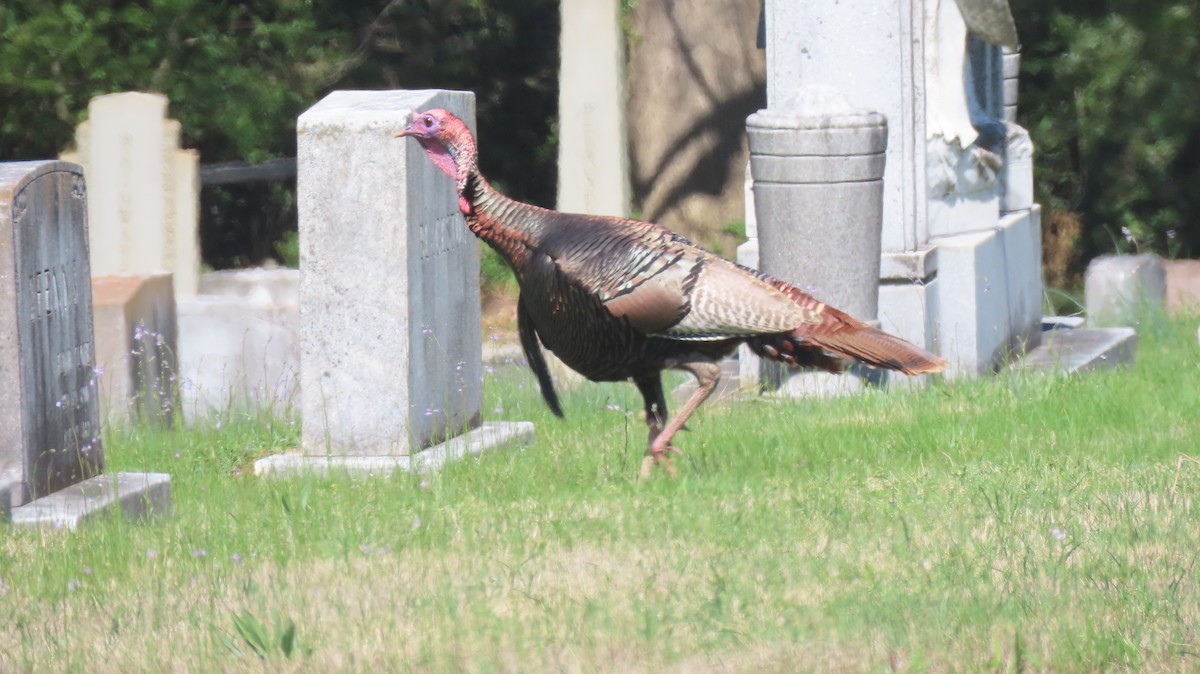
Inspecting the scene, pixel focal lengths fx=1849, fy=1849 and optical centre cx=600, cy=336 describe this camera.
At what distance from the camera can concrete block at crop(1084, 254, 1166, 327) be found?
1268 cm

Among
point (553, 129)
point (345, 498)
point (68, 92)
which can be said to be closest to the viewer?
point (345, 498)

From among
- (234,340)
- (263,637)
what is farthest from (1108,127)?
(263,637)

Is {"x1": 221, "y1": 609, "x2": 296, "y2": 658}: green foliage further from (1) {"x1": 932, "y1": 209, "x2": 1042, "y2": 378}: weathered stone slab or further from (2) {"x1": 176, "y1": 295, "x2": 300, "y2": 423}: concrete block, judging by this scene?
(2) {"x1": 176, "y1": 295, "x2": 300, "y2": 423}: concrete block

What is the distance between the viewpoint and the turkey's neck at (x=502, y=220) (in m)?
6.76

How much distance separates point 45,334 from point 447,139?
167cm

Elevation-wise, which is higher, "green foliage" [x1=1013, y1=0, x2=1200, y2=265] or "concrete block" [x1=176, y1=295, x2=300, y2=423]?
"green foliage" [x1=1013, y1=0, x2=1200, y2=265]

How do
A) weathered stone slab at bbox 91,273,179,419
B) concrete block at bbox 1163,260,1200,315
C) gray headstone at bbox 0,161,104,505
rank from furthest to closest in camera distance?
concrete block at bbox 1163,260,1200,315, weathered stone slab at bbox 91,273,179,419, gray headstone at bbox 0,161,104,505

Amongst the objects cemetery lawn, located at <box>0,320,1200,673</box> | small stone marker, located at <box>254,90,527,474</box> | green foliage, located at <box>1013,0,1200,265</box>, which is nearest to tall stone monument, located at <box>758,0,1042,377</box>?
cemetery lawn, located at <box>0,320,1200,673</box>

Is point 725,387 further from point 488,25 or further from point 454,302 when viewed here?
point 488,25

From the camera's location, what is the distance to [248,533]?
626cm

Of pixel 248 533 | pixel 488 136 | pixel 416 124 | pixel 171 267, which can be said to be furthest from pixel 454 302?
pixel 488 136

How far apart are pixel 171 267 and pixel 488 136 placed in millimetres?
9030

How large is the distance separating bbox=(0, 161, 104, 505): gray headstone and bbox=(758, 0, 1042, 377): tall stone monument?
345 cm

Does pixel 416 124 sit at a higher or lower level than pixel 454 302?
higher
